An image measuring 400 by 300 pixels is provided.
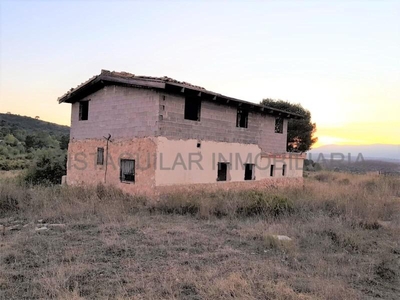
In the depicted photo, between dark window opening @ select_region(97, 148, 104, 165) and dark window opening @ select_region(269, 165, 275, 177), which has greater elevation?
dark window opening @ select_region(97, 148, 104, 165)

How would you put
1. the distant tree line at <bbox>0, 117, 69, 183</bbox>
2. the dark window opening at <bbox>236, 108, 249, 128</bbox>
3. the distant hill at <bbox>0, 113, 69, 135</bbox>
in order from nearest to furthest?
the dark window opening at <bbox>236, 108, 249, 128</bbox> < the distant tree line at <bbox>0, 117, 69, 183</bbox> < the distant hill at <bbox>0, 113, 69, 135</bbox>

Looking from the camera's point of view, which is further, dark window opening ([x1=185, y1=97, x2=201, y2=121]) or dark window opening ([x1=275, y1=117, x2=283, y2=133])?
dark window opening ([x1=275, y1=117, x2=283, y2=133])

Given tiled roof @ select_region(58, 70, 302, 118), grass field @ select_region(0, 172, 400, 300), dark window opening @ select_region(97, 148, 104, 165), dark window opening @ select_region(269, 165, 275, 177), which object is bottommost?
grass field @ select_region(0, 172, 400, 300)

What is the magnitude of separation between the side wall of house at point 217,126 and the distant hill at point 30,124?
43615mm

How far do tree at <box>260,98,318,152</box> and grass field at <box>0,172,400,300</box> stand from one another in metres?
23.6

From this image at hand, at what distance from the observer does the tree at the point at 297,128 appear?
34.7m

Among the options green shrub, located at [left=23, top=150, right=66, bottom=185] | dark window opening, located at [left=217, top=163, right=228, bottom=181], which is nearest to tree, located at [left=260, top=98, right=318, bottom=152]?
dark window opening, located at [left=217, top=163, right=228, bottom=181]

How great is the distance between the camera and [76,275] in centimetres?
486

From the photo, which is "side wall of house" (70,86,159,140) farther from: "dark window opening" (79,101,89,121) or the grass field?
the grass field

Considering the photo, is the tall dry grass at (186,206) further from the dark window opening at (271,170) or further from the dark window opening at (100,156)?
the dark window opening at (271,170)

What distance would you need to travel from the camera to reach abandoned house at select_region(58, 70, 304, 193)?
41.5 feet

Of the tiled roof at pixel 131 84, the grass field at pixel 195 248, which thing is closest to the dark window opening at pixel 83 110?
the tiled roof at pixel 131 84

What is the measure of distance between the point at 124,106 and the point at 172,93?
230 centimetres

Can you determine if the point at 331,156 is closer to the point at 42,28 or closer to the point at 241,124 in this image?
the point at 241,124
